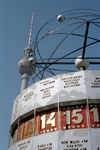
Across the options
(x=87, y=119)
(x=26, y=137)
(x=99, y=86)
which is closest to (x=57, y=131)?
(x=87, y=119)

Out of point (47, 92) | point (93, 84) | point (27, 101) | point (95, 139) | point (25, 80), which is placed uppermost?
point (25, 80)

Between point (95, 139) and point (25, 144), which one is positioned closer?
point (95, 139)

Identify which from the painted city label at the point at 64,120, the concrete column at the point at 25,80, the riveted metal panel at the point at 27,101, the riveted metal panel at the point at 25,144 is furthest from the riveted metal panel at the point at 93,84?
the concrete column at the point at 25,80

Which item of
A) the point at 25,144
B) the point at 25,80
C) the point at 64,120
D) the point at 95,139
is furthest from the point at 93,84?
the point at 25,80

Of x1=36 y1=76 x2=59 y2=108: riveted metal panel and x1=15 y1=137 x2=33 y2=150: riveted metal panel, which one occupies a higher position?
x1=36 y1=76 x2=59 y2=108: riveted metal panel

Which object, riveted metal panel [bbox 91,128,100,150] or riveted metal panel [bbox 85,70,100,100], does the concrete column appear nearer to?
riveted metal panel [bbox 85,70,100,100]

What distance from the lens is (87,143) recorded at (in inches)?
454

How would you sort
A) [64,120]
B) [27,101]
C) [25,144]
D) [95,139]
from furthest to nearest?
1. [27,101]
2. [25,144]
3. [64,120]
4. [95,139]

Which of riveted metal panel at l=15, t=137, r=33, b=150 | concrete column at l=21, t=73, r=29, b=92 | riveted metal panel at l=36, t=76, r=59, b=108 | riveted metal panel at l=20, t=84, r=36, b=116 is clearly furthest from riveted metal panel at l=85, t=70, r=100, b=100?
concrete column at l=21, t=73, r=29, b=92

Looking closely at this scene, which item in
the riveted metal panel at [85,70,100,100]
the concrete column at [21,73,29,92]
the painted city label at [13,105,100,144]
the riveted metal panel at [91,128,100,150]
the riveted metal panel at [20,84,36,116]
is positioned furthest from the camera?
the concrete column at [21,73,29,92]

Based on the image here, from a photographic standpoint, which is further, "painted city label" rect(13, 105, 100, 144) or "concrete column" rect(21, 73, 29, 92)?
"concrete column" rect(21, 73, 29, 92)

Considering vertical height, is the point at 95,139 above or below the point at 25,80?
below

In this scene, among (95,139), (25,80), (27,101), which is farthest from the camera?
(25,80)

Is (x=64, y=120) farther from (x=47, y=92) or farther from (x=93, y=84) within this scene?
(x=93, y=84)
